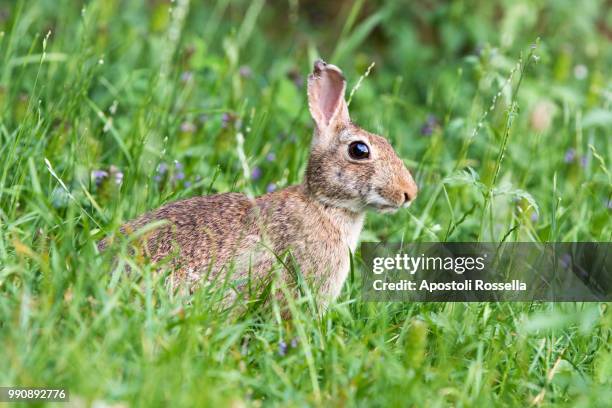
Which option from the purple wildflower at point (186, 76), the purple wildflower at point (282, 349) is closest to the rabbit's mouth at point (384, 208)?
the purple wildflower at point (282, 349)

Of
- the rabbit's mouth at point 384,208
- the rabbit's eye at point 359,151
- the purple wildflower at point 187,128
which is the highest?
the rabbit's eye at point 359,151

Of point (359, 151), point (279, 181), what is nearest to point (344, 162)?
point (359, 151)

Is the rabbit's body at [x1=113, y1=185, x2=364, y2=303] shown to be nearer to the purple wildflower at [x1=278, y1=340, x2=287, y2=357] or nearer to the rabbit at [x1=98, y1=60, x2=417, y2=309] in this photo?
the rabbit at [x1=98, y1=60, x2=417, y2=309]

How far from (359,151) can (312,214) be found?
0.37m

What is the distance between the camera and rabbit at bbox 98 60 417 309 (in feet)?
14.3

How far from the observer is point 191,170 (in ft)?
17.9

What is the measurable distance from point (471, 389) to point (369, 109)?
138 inches

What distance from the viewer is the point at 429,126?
6.33m

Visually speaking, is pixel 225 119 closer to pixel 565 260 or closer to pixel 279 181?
pixel 279 181

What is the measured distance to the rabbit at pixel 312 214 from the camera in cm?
435

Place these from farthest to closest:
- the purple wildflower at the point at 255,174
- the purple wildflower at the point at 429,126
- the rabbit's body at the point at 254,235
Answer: the purple wildflower at the point at 429,126
the purple wildflower at the point at 255,174
the rabbit's body at the point at 254,235

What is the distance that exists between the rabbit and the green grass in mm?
191

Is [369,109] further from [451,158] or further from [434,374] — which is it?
[434,374]

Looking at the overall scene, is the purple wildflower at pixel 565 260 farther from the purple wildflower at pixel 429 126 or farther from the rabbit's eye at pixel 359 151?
the purple wildflower at pixel 429 126
